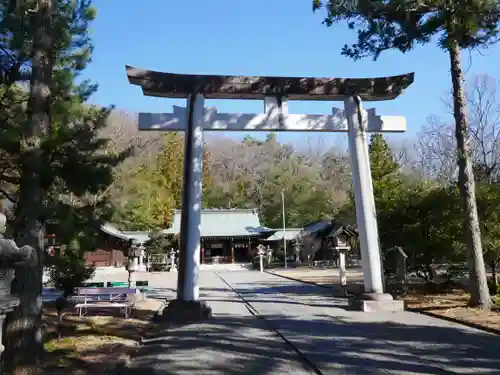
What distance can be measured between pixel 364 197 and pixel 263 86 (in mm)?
3834

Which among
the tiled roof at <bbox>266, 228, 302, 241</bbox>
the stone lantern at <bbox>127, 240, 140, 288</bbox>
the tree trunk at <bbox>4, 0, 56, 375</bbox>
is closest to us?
the tree trunk at <bbox>4, 0, 56, 375</bbox>

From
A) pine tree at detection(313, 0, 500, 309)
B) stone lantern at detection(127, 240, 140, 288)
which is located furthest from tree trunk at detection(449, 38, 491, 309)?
stone lantern at detection(127, 240, 140, 288)

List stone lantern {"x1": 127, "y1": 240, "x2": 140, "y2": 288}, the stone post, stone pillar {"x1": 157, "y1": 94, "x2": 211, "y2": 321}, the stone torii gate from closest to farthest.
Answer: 1. stone pillar {"x1": 157, "y1": 94, "x2": 211, "y2": 321}
2. the stone torii gate
3. the stone post
4. stone lantern {"x1": 127, "y1": 240, "x2": 140, "y2": 288}

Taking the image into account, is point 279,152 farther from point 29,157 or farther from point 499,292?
point 29,157

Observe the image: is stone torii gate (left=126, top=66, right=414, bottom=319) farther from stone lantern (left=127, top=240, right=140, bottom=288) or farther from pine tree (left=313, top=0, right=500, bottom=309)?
stone lantern (left=127, top=240, right=140, bottom=288)

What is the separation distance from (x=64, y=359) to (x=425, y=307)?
26.8 ft

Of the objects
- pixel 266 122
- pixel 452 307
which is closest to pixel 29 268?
pixel 266 122

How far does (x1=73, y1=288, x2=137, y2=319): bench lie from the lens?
34.8 feet

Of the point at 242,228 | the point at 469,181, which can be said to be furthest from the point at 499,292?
the point at 242,228

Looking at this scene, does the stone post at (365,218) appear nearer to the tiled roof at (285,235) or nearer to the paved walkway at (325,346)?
the paved walkway at (325,346)

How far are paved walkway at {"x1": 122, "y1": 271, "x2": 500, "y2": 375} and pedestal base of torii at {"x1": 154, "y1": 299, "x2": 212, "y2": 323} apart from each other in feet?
1.30

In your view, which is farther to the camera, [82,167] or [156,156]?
[156,156]

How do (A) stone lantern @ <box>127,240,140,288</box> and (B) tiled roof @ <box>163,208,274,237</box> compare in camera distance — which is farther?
(B) tiled roof @ <box>163,208,274,237</box>

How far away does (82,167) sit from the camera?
21.1 ft
